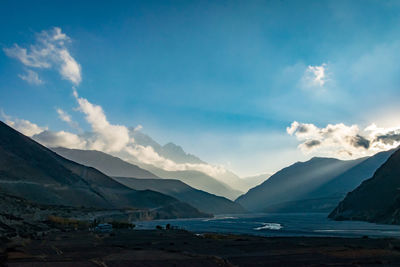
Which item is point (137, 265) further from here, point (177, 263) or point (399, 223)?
point (399, 223)

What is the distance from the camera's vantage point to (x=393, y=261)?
39531 mm

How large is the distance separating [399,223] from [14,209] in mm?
132489

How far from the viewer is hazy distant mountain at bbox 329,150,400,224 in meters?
158

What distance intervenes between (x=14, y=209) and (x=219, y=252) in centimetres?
8864

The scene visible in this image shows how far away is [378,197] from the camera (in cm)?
17762

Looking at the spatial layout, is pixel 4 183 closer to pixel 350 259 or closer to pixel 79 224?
pixel 79 224

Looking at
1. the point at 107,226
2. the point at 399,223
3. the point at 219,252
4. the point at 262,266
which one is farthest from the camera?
the point at 399,223

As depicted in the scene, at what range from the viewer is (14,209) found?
11369 cm

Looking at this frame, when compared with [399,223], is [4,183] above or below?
above

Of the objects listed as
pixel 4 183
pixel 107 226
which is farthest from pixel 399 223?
pixel 4 183

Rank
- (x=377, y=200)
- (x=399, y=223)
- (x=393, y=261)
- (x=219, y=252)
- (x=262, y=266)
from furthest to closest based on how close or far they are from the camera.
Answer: (x=377, y=200)
(x=399, y=223)
(x=219, y=252)
(x=393, y=261)
(x=262, y=266)

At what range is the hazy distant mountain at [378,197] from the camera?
158 m

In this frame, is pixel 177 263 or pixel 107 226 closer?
pixel 177 263

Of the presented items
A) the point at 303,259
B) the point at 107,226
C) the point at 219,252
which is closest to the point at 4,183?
the point at 107,226
